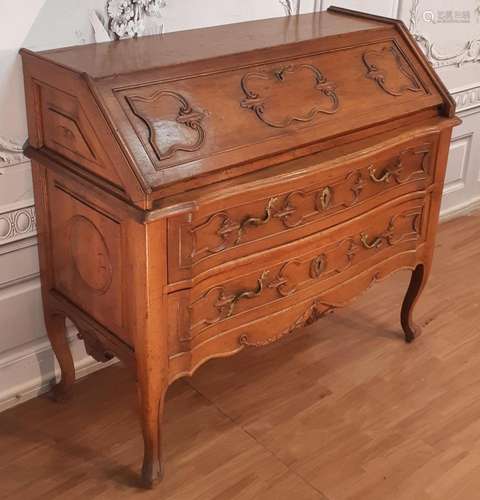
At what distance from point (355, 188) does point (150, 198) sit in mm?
761

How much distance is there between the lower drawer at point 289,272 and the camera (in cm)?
208

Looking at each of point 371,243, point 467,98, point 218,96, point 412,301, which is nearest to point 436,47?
point 467,98

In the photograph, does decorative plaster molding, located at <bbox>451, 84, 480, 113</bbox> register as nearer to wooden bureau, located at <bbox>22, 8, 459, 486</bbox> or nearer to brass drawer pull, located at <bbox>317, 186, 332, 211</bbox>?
wooden bureau, located at <bbox>22, 8, 459, 486</bbox>

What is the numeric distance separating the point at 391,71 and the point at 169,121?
88 centimetres

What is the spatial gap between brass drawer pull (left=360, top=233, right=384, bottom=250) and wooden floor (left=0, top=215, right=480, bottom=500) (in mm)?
518

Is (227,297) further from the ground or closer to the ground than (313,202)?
closer to the ground

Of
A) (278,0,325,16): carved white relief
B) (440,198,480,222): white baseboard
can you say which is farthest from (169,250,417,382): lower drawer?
(440,198,480,222): white baseboard

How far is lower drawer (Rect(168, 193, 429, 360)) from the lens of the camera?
2.08m

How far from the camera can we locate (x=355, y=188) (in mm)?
2322

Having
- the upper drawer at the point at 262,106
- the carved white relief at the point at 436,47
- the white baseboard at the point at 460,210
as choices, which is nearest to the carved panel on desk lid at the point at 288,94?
the upper drawer at the point at 262,106

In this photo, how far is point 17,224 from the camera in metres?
2.32

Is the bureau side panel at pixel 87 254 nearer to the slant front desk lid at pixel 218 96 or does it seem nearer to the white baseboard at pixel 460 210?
the slant front desk lid at pixel 218 96

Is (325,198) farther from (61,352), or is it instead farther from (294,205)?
(61,352)

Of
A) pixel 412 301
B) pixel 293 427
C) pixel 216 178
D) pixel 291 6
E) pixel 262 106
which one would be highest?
pixel 291 6
